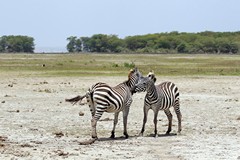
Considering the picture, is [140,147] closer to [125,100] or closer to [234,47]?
[125,100]

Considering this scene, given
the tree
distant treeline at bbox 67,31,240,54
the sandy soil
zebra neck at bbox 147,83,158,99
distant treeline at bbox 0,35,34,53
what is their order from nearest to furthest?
the sandy soil
zebra neck at bbox 147,83,158,99
distant treeline at bbox 67,31,240,54
distant treeline at bbox 0,35,34,53
the tree

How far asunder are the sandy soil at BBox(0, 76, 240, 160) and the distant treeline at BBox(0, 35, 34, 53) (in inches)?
4109

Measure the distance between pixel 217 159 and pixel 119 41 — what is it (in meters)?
130

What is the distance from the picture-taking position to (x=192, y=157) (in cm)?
1268

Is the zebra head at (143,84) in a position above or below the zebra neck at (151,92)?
above

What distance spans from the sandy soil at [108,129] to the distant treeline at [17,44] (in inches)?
4109

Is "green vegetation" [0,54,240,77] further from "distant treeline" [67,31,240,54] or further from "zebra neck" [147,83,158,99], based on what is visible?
"distant treeline" [67,31,240,54]

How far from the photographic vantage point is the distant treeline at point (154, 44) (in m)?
125

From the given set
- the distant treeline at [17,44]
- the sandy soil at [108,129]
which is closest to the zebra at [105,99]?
the sandy soil at [108,129]

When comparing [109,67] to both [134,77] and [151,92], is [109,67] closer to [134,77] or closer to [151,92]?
[134,77]

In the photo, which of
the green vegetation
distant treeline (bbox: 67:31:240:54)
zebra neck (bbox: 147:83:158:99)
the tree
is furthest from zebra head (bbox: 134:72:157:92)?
the tree

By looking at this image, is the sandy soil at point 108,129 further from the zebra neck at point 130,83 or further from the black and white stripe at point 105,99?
the zebra neck at point 130,83

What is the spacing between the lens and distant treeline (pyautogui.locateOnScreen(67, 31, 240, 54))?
409 feet

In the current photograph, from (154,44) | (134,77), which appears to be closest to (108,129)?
(134,77)
